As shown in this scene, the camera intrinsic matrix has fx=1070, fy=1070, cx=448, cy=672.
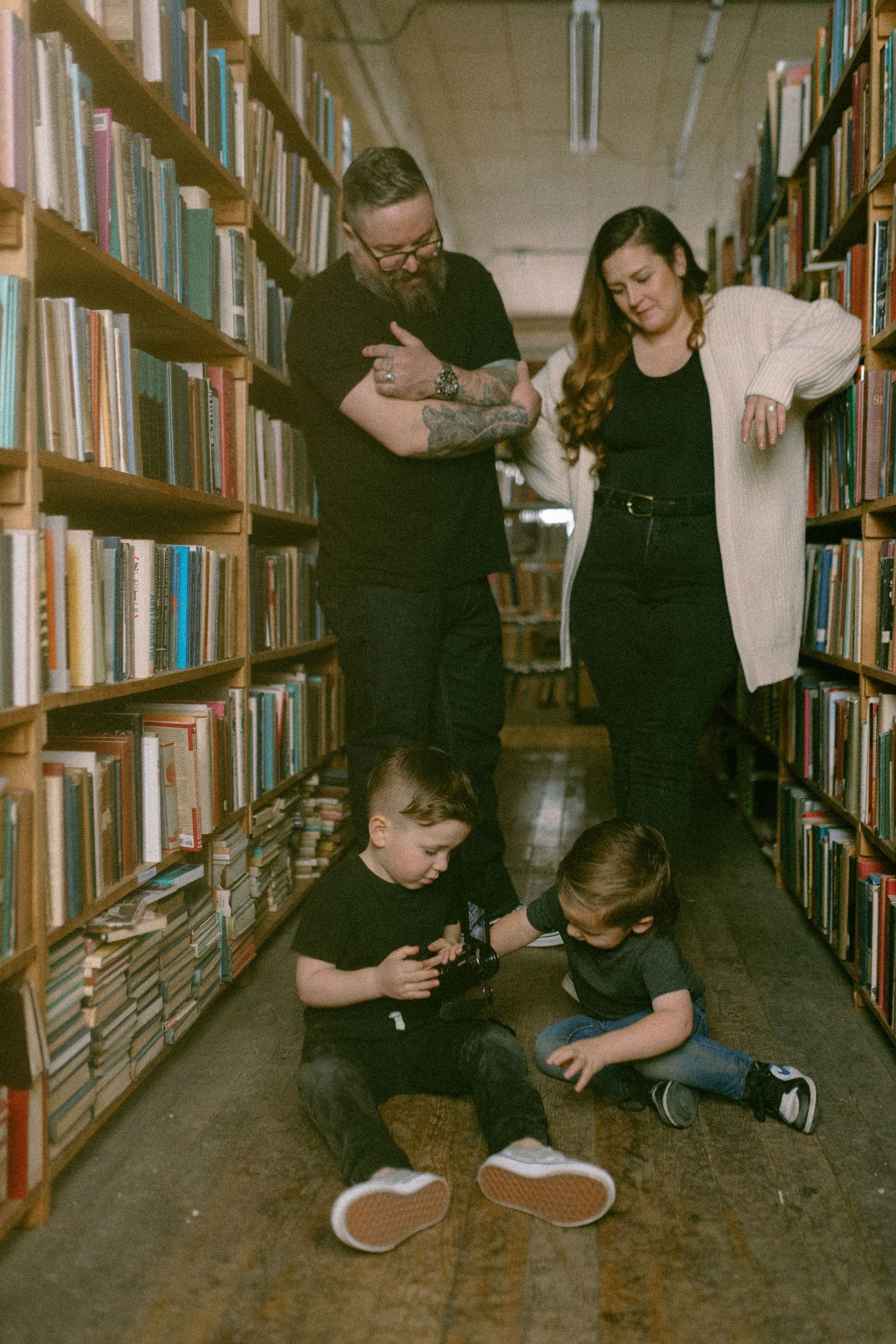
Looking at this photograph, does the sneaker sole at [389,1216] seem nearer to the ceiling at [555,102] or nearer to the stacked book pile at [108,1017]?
the stacked book pile at [108,1017]

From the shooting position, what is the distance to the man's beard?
6.15ft

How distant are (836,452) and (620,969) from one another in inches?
47.8

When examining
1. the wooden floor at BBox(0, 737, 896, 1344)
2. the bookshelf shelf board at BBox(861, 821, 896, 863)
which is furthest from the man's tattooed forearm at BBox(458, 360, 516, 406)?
the wooden floor at BBox(0, 737, 896, 1344)

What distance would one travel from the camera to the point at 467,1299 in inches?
45.3

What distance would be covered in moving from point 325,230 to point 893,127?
1.61 metres

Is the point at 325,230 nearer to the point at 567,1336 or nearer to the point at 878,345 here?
the point at 878,345

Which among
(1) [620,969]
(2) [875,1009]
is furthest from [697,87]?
(1) [620,969]

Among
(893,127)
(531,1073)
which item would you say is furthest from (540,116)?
(531,1073)

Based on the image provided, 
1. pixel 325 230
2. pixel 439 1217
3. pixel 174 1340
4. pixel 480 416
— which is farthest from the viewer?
pixel 325 230

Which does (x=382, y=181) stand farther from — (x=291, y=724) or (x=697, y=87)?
(x=697, y=87)

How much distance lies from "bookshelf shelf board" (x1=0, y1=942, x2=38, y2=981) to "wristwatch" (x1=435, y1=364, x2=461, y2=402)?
3.65 feet

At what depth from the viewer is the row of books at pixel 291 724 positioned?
7.38 feet

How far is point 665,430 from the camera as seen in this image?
76.4 inches

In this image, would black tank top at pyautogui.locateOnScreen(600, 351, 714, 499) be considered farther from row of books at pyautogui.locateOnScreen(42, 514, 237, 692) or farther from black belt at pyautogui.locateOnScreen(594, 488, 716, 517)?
row of books at pyautogui.locateOnScreen(42, 514, 237, 692)
